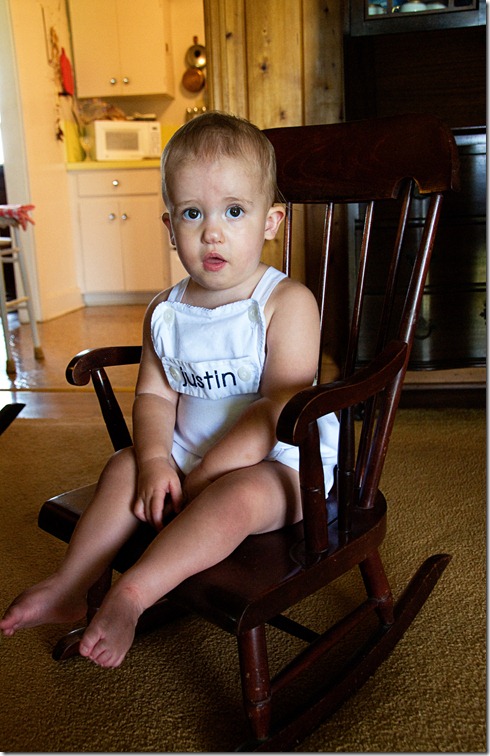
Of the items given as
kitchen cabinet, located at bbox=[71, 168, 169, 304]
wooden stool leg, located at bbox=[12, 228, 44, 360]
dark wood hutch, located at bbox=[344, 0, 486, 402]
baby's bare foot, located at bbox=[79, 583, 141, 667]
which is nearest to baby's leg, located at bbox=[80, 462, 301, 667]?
baby's bare foot, located at bbox=[79, 583, 141, 667]

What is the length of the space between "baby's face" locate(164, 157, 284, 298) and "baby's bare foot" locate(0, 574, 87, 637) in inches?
19.1

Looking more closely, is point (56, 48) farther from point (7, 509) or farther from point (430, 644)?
point (430, 644)

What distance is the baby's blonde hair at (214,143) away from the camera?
3.28 ft

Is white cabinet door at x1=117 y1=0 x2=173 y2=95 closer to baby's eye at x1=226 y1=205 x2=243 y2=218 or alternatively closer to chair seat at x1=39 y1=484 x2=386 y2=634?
baby's eye at x1=226 y1=205 x2=243 y2=218

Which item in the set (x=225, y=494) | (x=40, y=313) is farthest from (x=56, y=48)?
(x=225, y=494)

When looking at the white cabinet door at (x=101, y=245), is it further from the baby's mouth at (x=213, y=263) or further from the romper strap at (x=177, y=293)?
the baby's mouth at (x=213, y=263)

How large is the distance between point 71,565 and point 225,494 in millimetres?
253

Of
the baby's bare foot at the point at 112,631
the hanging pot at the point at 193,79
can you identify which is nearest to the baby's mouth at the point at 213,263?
the baby's bare foot at the point at 112,631

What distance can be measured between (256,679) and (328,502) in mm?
301

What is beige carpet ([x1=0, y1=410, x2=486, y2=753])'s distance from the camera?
105cm

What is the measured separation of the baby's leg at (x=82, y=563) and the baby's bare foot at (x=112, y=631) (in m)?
0.13

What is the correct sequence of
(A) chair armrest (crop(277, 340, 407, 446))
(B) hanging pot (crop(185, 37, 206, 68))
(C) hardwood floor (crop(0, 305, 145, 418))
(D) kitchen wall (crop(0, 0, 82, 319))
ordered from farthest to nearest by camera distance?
(B) hanging pot (crop(185, 37, 206, 68)) < (D) kitchen wall (crop(0, 0, 82, 319)) < (C) hardwood floor (crop(0, 305, 145, 418)) < (A) chair armrest (crop(277, 340, 407, 446))

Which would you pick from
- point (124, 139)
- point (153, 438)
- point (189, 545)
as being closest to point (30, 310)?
point (124, 139)

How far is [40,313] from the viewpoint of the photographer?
4723 mm
